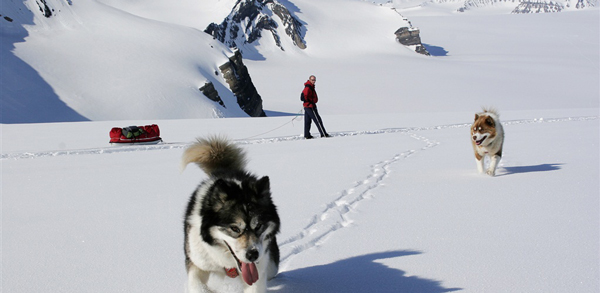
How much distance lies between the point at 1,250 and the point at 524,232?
12.7 feet

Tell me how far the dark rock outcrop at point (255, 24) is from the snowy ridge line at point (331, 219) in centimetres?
5201

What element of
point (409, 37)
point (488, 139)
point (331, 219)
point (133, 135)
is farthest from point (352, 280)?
point (409, 37)

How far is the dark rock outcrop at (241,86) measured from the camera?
29.7 metres

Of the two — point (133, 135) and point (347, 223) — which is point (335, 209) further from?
point (133, 135)

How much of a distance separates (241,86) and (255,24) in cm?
3564

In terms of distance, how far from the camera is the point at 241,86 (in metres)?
30.3

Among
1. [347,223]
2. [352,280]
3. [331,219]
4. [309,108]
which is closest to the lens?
[352,280]

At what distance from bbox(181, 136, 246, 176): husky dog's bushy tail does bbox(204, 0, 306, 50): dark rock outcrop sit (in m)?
53.7

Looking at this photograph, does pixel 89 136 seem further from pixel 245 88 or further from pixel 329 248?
pixel 245 88

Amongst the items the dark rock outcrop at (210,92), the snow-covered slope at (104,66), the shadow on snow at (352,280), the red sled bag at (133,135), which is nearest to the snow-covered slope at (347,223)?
the shadow on snow at (352,280)

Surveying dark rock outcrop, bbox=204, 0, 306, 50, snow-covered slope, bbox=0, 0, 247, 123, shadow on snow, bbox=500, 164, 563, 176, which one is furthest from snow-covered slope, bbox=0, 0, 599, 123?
shadow on snow, bbox=500, 164, 563, 176

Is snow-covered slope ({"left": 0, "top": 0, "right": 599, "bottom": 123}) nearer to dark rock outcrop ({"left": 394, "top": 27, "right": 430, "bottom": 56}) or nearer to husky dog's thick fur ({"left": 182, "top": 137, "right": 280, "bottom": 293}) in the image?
dark rock outcrop ({"left": 394, "top": 27, "right": 430, "bottom": 56})

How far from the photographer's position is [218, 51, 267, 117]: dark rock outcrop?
1168 inches

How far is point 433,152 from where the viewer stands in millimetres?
8672
